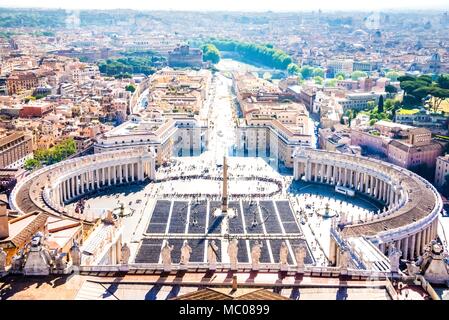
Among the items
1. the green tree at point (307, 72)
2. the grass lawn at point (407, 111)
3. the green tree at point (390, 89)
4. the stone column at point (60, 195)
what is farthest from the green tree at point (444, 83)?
the stone column at point (60, 195)

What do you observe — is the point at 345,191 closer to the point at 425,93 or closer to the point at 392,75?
the point at 425,93

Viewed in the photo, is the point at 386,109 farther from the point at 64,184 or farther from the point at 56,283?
the point at 56,283

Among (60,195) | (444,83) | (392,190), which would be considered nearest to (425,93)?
(444,83)

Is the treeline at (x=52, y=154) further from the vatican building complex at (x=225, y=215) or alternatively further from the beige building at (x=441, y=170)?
the beige building at (x=441, y=170)

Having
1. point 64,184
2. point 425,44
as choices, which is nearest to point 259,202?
point 64,184

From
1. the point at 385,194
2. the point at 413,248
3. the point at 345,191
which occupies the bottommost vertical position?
the point at 345,191

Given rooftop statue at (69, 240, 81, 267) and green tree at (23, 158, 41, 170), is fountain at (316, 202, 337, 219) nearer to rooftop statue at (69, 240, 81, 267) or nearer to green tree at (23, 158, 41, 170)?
rooftop statue at (69, 240, 81, 267)

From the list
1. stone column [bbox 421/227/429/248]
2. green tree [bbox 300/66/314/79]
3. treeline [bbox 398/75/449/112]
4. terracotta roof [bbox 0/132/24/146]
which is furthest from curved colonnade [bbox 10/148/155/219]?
green tree [bbox 300/66/314/79]
